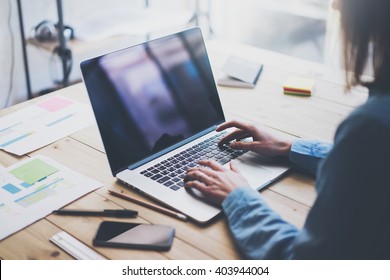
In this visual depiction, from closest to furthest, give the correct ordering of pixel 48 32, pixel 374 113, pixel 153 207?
pixel 374 113
pixel 153 207
pixel 48 32

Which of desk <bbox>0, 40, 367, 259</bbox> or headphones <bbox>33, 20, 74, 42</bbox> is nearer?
desk <bbox>0, 40, 367, 259</bbox>

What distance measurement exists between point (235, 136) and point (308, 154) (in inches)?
7.3

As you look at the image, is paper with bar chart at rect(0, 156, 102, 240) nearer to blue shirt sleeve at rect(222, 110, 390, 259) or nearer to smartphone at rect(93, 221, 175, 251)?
smartphone at rect(93, 221, 175, 251)

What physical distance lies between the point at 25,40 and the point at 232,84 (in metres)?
1.71

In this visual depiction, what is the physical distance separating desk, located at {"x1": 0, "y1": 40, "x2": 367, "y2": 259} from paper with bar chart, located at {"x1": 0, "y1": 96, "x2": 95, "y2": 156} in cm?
3

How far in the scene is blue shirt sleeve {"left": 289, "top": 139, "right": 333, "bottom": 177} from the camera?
114 centimetres

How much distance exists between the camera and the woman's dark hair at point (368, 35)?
2.36 feet

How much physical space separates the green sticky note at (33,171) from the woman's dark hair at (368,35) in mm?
703

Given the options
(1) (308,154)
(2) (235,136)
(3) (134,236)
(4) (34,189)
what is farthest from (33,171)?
(1) (308,154)

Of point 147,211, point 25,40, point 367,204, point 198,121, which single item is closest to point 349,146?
point 367,204

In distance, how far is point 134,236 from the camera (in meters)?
0.92

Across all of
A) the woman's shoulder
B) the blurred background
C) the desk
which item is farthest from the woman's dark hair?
the blurred background

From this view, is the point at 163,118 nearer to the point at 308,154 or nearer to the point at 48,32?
the point at 308,154

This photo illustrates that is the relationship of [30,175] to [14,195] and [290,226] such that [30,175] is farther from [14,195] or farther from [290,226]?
[290,226]
